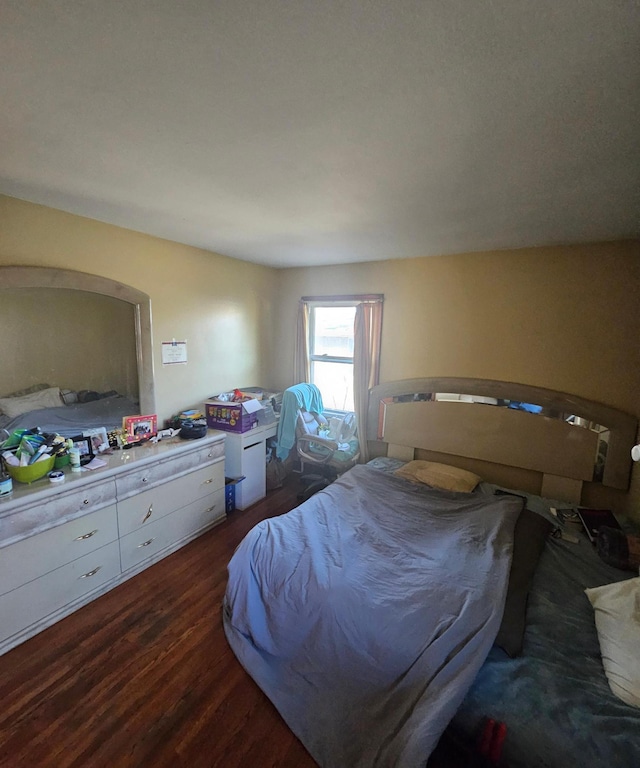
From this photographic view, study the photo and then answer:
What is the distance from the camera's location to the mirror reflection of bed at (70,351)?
2031 mm

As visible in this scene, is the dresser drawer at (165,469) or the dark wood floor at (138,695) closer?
the dark wood floor at (138,695)

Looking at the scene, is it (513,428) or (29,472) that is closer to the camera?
(29,472)

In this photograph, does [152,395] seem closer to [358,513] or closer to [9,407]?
[9,407]

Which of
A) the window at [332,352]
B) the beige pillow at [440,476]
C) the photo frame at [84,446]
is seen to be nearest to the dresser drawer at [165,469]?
the photo frame at [84,446]

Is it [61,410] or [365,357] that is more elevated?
[365,357]

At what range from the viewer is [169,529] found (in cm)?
254

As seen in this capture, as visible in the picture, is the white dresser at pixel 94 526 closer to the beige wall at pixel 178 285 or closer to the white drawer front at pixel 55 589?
the white drawer front at pixel 55 589

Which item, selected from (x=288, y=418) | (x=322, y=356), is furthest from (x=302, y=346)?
(x=288, y=418)

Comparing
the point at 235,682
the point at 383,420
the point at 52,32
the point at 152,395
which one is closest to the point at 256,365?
the point at 152,395

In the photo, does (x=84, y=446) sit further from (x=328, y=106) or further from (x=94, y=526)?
(x=328, y=106)

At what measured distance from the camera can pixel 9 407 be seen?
2064 millimetres

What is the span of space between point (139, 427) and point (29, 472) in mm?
793

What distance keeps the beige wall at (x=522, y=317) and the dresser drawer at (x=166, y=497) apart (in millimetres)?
1899

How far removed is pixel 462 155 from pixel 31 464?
8.53 ft
